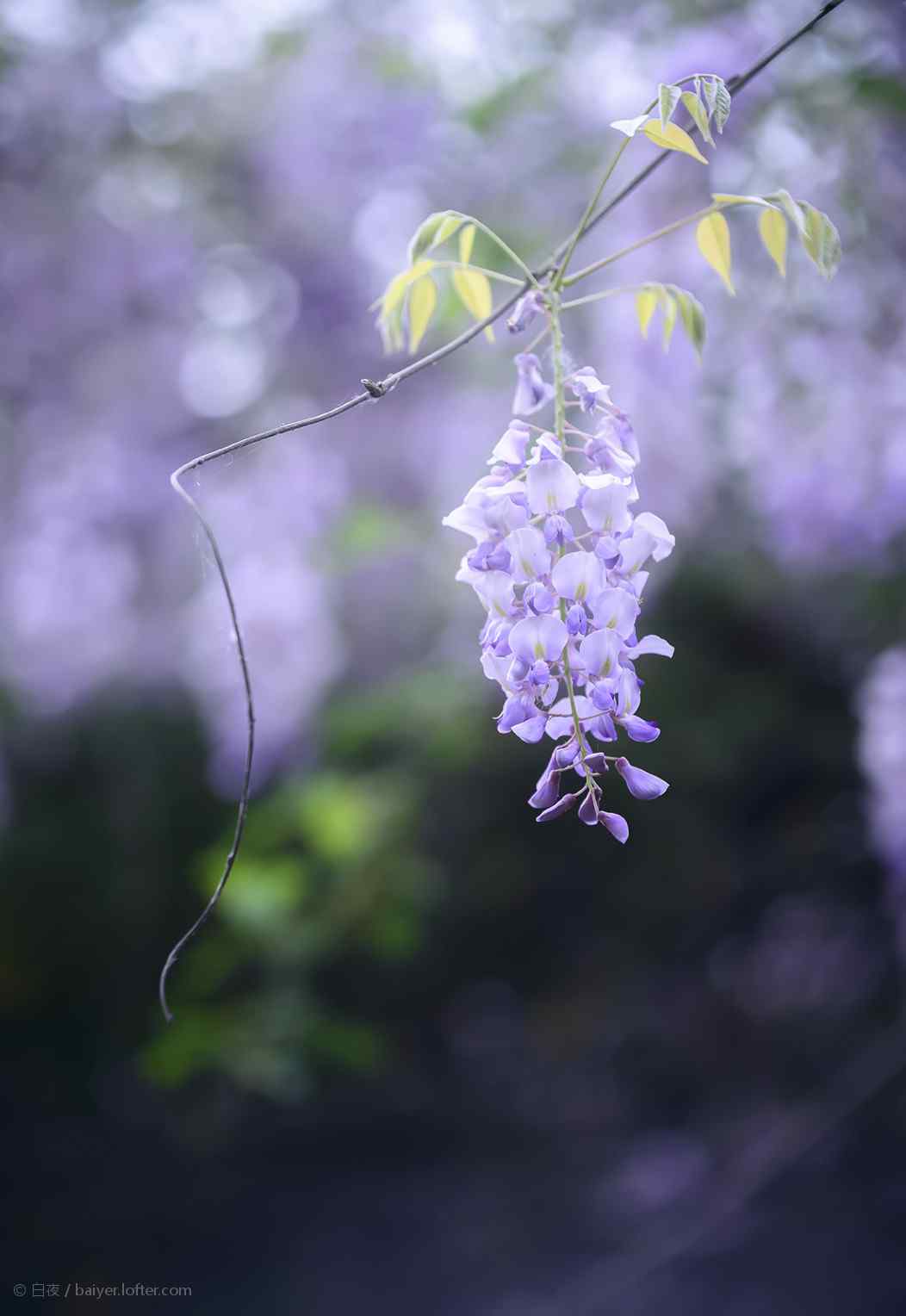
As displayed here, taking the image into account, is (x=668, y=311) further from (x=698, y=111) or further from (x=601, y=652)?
(x=601, y=652)

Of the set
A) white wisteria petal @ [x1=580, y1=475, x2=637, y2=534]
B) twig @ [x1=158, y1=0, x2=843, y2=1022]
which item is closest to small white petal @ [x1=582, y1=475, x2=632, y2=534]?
white wisteria petal @ [x1=580, y1=475, x2=637, y2=534]

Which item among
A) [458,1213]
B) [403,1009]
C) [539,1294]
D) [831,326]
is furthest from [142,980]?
[831,326]

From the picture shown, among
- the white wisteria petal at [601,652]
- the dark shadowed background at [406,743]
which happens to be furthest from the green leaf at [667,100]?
the dark shadowed background at [406,743]

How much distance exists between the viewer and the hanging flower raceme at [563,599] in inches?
27.0

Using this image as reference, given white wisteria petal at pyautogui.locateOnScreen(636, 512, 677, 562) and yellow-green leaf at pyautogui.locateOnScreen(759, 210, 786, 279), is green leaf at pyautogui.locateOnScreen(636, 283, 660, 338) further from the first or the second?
white wisteria petal at pyautogui.locateOnScreen(636, 512, 677, 562)

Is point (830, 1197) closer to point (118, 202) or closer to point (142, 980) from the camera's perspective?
point (142, 980)

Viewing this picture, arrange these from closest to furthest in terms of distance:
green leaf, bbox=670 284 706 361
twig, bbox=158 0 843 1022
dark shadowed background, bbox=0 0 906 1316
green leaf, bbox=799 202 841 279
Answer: twig, bbox=158 0 843 1022 < green leaf, bbox=799 202 841 279 < green leaf, bbox=670 284 706 361 < dark shadowed background, bbox=0 0 906 1316

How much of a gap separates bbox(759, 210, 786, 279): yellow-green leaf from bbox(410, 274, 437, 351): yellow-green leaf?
0.26 meters

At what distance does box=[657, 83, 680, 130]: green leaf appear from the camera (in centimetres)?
69

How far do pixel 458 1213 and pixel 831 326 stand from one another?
2.25m

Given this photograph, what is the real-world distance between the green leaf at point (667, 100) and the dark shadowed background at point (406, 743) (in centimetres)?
116

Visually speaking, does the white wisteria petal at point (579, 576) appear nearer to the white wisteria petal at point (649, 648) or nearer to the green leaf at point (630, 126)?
the white wisteria petal at point (649, 648)

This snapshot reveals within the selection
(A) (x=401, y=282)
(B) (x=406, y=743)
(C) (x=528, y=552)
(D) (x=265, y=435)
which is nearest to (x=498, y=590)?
(C) (x=528, y=552)

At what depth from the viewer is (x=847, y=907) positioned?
9.34ft
